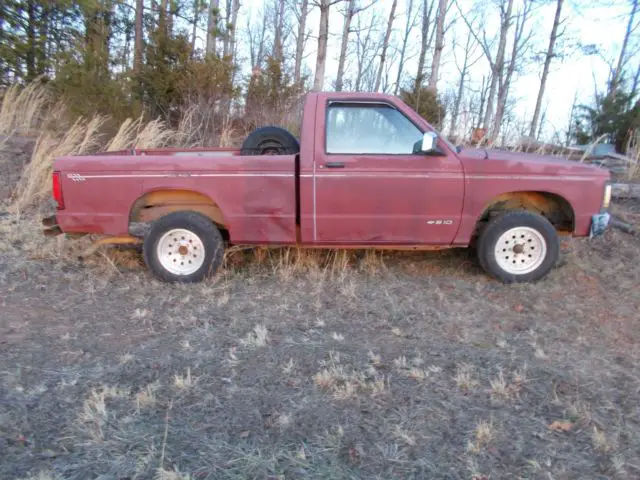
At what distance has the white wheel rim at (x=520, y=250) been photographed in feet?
16.1

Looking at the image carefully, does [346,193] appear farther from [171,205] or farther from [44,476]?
[44,476]

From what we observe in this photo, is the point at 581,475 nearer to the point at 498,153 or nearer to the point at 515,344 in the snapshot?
the point at 515,344

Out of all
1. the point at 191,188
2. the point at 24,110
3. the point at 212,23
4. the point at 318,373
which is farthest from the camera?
the point at 212,23

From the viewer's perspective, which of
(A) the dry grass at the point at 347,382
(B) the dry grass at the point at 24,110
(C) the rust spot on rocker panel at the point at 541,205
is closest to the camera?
(A) the dry grass at the point at 347,382

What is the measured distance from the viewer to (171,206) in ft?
16.7

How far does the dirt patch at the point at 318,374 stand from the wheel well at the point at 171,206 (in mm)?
657

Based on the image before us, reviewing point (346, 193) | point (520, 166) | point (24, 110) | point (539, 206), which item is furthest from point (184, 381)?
point (24, 110)

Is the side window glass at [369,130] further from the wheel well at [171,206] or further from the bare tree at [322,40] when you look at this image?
the bare tree at [322,40]

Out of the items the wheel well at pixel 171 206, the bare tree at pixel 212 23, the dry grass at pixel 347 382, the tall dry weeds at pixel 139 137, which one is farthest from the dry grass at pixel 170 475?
the bare tree at pixel 212 23

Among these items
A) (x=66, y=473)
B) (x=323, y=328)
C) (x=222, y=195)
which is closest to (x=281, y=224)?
(x=222, y=195)

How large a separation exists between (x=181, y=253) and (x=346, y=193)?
5.95 feet

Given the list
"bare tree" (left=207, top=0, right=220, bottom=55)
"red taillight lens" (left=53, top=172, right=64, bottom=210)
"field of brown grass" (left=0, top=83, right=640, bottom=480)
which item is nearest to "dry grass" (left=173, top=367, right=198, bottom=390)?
"field of brown grass" (left=0, top=83, right=640, bottom=480)

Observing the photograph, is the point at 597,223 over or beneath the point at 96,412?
over

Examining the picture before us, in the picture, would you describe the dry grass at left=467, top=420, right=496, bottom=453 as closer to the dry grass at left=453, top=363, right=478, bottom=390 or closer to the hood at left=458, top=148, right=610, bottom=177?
the dry grass at left=453, top=363, right=478, bottom=390
